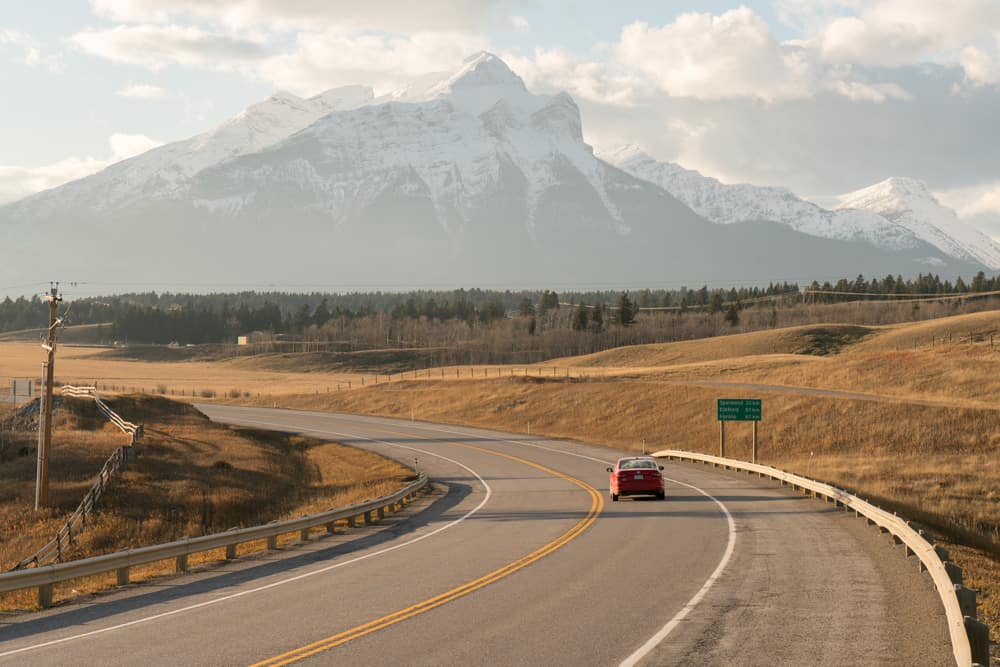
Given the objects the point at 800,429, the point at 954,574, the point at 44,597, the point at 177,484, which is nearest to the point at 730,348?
the point at 800,429

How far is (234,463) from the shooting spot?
Answer: 55.9m

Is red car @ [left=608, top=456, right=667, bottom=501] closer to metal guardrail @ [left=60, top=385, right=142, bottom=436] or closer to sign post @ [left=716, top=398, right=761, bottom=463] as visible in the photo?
sign post @ [left=716, top=398, right=761, bottom=463]

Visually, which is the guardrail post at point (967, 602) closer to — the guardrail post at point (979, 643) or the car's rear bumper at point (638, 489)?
the guardrail post at point (979, 643)

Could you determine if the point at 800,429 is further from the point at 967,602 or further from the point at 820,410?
the point at 967,602

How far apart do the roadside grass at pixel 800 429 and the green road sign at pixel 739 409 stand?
317 cm

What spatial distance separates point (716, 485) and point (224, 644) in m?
29.9

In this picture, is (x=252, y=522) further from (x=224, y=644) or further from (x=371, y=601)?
(x=224, y=644)

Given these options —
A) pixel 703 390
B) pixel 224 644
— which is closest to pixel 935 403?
pixel 703 390

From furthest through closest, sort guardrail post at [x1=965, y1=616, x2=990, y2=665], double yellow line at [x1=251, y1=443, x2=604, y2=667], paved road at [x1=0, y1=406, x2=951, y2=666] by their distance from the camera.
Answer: paved road at [x1=0, y1=406, x2=951, y2=666]
double yellow line at [x1=251, y1=443, x2=604, y2=667]
guardrail post at [x1=965, y1=616, x2=990, y2=665]

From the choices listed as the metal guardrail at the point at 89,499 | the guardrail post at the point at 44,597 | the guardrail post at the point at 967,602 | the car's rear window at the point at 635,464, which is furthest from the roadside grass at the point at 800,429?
the metal guardrail at the point at 89,499

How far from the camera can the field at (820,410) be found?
46.0 meters

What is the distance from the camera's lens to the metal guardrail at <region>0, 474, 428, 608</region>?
1673 cm

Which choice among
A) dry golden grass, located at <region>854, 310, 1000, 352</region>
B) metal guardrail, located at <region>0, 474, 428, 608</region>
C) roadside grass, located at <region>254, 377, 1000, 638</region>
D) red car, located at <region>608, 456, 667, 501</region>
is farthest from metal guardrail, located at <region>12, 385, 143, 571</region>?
dry golden grass, located at <region>854, 310, 1000, 352</region>

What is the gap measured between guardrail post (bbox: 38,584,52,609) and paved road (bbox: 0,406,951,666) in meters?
0.42
